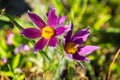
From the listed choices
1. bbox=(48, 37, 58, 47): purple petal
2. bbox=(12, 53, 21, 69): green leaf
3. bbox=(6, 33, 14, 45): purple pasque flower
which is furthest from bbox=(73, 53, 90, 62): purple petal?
bbox=(6, 33, 14, 45): purple pasque flower

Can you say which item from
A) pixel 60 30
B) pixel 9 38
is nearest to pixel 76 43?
pixel 60 30

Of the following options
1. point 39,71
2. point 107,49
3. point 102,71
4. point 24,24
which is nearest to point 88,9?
point 107,49

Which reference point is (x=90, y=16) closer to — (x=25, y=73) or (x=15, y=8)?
(x=15, y=8)

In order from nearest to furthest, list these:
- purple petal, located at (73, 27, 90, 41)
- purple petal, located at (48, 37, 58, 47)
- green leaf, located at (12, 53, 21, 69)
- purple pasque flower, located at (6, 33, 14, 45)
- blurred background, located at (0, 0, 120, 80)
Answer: purple petal, located at (48, 37, 58, 47)
purple petal, located at (73, 27, 90, 41)
blurred background, located at (0, 0, 120, 80)
green leaf, located at (12, 53, 21, 69)
purple pasque flower, located at (6, 33, 14, 45)

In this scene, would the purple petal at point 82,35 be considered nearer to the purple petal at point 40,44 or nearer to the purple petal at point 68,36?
the purple petal at point 68,36

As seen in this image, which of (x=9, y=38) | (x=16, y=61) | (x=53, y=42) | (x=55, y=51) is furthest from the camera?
(x=9, y=38)

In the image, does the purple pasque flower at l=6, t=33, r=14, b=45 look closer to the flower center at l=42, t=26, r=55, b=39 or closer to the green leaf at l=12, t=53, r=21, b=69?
the green leaf at l=12, t=53, r=21, b=69

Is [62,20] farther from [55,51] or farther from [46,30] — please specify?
[55,51]
